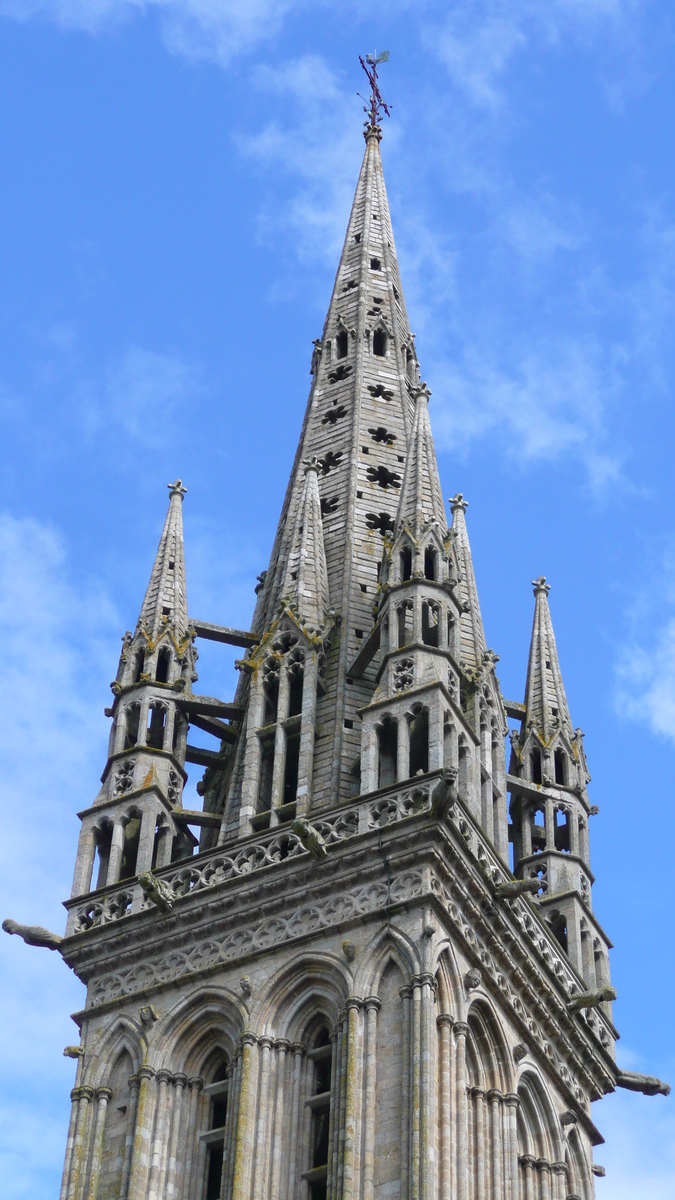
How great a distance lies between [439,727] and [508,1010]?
175 inches

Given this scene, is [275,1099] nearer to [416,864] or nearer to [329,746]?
[416,864]

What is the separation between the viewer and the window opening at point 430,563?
46.9 m

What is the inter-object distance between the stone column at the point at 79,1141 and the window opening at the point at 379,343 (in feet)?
62.3

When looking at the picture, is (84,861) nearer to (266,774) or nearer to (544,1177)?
(266,774)

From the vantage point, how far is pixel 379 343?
56.6m

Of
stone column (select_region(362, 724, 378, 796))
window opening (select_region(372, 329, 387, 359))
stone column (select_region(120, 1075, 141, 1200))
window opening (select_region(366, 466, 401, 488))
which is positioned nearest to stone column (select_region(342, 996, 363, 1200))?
stone column (select_region(120, 1075, 141, 1200))

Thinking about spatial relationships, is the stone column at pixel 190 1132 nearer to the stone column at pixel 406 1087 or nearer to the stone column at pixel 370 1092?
the stone column at pixel 370 1092

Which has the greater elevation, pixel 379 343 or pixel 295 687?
pixel 379 343

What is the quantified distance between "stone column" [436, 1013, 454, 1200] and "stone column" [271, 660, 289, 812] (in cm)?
568

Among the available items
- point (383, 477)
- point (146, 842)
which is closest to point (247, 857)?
point (146, 842)

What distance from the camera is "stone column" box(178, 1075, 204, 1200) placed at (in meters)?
40.8

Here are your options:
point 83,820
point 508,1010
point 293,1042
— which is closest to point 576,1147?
point 508,1010

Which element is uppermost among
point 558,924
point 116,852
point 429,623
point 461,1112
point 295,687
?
point 429,623

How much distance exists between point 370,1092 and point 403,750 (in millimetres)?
5944
